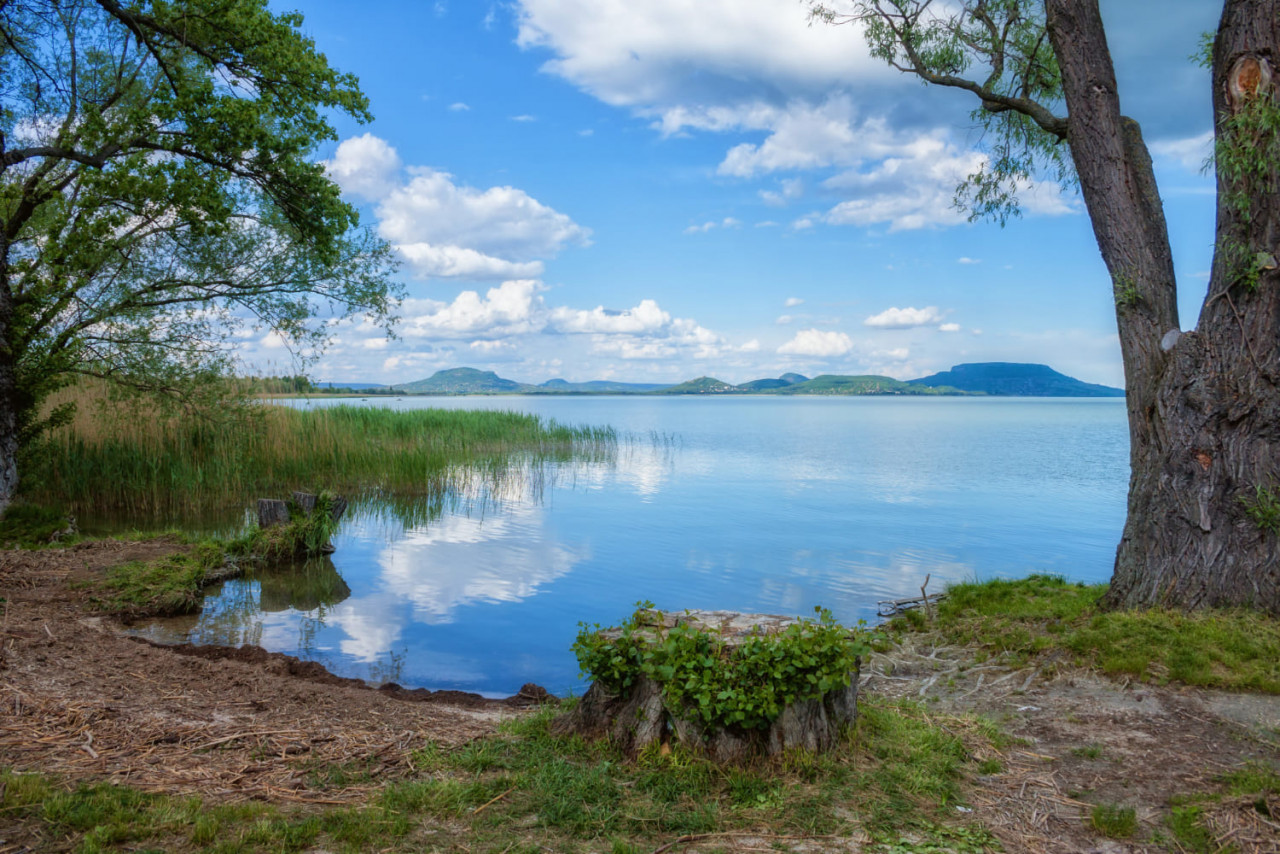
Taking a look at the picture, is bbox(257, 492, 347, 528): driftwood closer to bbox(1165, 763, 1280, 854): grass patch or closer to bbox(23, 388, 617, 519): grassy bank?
bbox(23, 388, 617, 519): grassy bank

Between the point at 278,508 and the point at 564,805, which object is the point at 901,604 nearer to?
the point at 564,805

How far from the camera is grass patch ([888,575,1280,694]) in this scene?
6207 millimetres

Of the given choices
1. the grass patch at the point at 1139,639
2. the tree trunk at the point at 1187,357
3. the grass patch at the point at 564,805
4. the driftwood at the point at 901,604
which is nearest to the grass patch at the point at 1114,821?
the grass patch at the point at 564,805

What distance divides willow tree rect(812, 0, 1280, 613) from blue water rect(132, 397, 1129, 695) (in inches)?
168

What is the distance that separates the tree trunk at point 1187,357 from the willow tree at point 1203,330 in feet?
0.04

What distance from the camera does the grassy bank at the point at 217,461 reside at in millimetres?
15766

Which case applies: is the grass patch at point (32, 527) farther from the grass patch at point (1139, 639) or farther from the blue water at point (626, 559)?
the grass patch at point (1139, 639)

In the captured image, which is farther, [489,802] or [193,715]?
[193,715]

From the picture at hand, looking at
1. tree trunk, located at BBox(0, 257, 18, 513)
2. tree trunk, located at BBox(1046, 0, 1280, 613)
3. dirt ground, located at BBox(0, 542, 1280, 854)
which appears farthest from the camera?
tree trunk, located at BBox(0, 257, 18, 513)

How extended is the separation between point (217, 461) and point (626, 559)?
9329mm

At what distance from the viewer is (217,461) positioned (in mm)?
16688

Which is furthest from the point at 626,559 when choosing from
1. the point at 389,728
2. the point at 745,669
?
the point at 745,669

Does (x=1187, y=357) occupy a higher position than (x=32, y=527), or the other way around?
(x=1187, y=357)

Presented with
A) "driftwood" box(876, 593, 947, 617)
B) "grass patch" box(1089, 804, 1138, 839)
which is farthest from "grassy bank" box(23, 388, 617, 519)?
"grass patch" box(1089, 804, 1138, 839)
